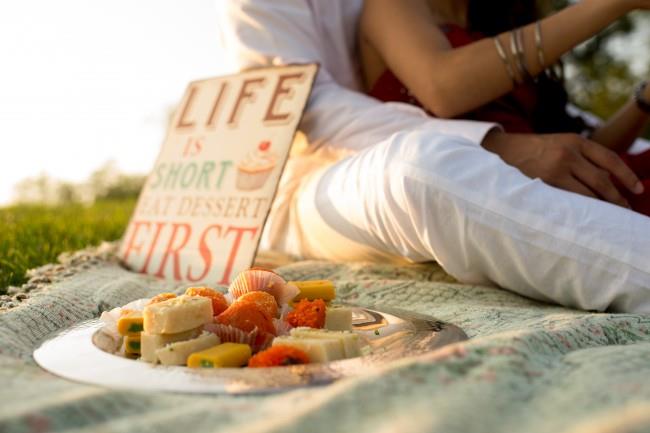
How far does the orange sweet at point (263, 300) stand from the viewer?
3.51 ft

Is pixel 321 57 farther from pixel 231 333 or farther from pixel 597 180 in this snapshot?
pixel 231 333

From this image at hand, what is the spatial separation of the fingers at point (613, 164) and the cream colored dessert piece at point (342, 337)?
2.73ft

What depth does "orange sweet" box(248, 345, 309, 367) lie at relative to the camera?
37.0 inches

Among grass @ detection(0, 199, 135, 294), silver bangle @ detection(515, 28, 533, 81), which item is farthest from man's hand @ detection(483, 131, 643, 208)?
grass @ detection(0, 199, 135, 294)

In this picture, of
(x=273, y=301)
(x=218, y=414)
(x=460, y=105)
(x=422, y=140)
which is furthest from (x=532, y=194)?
(x=218, y=414)

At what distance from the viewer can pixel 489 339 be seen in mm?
962

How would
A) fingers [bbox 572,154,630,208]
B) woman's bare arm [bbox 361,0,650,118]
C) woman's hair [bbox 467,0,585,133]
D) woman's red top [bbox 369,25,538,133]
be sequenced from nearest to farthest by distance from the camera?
fingers [bbox 572,154,630,208] → woman's bare arm [bbox 361,0,650,118] → woman's red top [bbox 369,25,538,133] → woman's hair [bbox 467,0,585,133]

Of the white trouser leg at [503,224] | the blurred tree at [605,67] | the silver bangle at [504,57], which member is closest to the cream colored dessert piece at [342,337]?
the white trouser leg at [503,224]

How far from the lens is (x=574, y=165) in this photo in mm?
1627

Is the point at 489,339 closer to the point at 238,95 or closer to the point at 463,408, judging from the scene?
the point at 463,408

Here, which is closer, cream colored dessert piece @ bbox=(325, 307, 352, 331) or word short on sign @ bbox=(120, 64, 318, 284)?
cream colored dessert piece @ bbox=(325, 307, 352, 331)

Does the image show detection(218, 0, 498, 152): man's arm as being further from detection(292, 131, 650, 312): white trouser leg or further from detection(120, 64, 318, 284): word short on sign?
detection(292, 131, 650, 312): white trouser leg

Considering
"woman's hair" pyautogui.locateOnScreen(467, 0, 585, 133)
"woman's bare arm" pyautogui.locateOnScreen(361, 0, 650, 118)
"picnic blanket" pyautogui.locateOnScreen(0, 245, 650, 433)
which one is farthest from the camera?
"woman's hair" pyautogui.locateOnScreen(467, 0, 585, 133)

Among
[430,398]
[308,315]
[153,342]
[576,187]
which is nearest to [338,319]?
[308,315]
